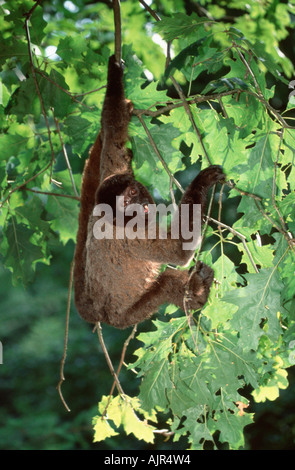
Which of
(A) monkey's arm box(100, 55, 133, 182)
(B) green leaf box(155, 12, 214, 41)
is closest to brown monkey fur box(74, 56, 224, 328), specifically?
(A) monkey's arm box(100, 55, 133, 182)

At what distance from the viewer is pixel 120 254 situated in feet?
11.7

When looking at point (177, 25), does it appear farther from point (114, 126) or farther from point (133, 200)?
point (133, 200)

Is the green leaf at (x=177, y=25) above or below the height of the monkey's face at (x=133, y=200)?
above

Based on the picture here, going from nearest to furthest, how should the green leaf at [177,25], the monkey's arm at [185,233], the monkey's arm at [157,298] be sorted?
the green leaf at [177,25] < the monkey's arm at [185,233] < the monkey's arm at [157,298]

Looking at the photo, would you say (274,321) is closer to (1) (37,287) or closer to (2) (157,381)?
(2) (157,381)

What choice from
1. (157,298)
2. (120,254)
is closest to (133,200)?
(120,254)

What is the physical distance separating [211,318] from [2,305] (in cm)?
814

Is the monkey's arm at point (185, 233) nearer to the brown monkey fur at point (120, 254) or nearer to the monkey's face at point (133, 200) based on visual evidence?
the brown monkey fur at point (120, 254)

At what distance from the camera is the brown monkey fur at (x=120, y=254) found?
3014 mm

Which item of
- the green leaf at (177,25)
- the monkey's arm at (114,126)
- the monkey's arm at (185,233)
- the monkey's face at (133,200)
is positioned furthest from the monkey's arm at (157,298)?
the green leaf at (177,25)

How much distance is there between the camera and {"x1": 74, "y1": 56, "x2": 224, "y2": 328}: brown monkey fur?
3.01 meters

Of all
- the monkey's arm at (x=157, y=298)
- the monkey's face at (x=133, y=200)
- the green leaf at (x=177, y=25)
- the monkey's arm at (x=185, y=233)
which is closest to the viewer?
the green leaf at (x=177, y=25)

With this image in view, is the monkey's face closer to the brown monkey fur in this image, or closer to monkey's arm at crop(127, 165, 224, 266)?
the brown monkey fur
